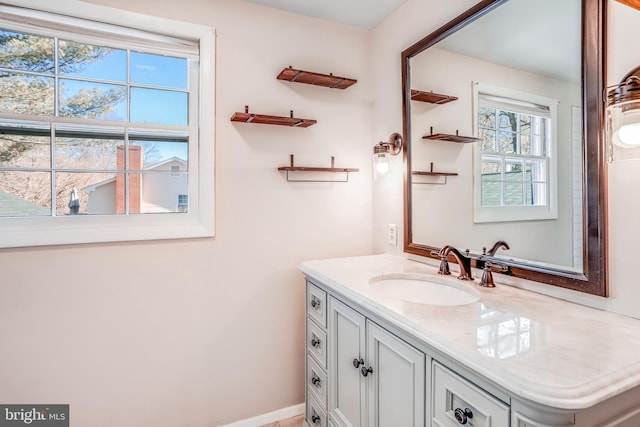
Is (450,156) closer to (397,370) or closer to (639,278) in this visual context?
(639,278)

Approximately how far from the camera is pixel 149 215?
1785 mm

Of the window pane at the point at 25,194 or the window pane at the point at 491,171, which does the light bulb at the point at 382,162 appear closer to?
the window pane at the point at 491,171

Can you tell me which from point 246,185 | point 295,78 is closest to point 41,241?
point 246,185

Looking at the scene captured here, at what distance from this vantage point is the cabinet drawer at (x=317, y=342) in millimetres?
1610

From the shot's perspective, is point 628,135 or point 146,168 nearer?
point 628,135

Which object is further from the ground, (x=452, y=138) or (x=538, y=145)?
(x=452, y=138)

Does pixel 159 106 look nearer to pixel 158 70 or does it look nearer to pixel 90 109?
pixel 158 70

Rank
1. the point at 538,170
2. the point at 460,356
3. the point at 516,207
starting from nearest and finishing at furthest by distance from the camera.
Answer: the point at 460,356, the point at 538,170, the point at 516,207

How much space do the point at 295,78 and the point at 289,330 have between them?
1478mm

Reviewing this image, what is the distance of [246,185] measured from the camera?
1922 mm

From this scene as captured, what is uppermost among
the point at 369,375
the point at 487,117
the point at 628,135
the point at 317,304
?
the point at 487,117

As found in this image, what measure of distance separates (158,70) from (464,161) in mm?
1633

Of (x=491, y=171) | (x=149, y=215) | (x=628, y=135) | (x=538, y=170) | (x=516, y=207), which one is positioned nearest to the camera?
(x=628, y=135)

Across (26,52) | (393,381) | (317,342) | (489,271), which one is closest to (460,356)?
(393,381)
